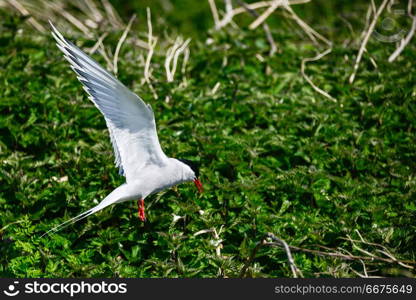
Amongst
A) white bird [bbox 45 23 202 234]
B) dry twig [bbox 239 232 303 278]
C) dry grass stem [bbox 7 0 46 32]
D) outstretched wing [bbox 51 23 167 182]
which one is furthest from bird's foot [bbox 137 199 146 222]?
dry grass stem [bbox 7 0 46 32]

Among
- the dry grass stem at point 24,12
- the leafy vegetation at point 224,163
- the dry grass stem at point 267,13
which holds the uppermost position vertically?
the dry grass stem at point 24,12

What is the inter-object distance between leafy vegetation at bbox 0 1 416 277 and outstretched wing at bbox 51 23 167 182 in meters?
0.39

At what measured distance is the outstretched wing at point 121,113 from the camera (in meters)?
3.68

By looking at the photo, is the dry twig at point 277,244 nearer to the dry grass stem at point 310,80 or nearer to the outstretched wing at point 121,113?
the outstretched wing at point 121,113

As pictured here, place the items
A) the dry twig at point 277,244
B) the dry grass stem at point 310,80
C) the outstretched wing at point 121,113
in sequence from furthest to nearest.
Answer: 1. the dry grass stem at point 310,80
2. the outstretched wing at point 121,113
3. the dry twig at point 277,244

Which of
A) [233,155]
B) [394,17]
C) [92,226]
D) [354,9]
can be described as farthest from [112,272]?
[354,9]

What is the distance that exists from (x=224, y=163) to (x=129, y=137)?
97cm

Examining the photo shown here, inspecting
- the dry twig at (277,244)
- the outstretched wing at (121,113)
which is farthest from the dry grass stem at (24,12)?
the dry twig at (277,244)

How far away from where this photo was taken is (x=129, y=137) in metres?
3.97

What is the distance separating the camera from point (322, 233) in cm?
416

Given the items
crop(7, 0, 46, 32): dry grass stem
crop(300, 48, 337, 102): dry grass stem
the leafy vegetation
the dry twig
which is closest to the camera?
the dry twig

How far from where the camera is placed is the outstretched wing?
12.1 ft

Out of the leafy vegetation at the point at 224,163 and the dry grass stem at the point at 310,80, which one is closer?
the leafy vegetation at the point at 224,163

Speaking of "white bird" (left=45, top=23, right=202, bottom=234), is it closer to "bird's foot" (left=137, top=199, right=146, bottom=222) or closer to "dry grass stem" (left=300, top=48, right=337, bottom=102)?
"bird's foot" (left=137, top=199, right=146, bottom=222)
